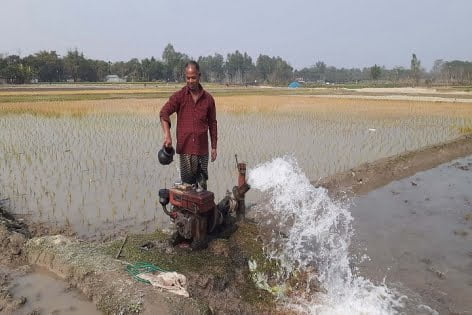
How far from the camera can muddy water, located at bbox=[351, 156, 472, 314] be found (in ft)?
12.0

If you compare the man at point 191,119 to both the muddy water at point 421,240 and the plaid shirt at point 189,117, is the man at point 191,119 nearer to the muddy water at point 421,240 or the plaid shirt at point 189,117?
the plaid shirt at point 189,117

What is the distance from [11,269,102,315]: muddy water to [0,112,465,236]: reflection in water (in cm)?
137

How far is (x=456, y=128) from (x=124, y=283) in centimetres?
1435

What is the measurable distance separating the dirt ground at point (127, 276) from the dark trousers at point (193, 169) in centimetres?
66

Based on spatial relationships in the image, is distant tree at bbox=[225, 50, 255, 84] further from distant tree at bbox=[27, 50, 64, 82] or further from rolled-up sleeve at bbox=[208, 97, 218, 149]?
rolled-up sleeve at bbox=[208, 97, 218, 149]

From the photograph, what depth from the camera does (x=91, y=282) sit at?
299 centimetres

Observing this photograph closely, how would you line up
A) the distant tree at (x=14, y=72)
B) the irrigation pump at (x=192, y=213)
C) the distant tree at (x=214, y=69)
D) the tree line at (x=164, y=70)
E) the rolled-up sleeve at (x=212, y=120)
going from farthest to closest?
the distant tree at (x=214, y=69)
the tree line at (x=164, y=70)
the distant tree at (x=14, y=72)
the rolled-up sleeve at (x=212, y=120)
the irrigation pump at (x=192, y=213)

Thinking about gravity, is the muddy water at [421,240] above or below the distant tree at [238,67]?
below

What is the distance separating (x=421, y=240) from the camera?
484 centimetres

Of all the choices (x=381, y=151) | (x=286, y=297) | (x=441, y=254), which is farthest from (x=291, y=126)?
(x=286, y=297)

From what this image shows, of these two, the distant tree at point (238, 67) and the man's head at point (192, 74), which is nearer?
the man's head at point (192, 74)

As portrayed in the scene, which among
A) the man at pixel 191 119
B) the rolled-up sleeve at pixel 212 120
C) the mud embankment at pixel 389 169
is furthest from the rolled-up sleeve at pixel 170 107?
the mud embankment at pixel 389 169

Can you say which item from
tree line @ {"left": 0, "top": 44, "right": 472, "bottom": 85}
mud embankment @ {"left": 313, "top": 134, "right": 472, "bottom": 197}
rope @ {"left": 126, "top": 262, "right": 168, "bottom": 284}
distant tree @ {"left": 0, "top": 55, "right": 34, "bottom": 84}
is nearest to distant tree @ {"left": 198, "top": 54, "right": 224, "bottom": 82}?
tree line @ {"left": 0, "top": 44, "right": 472, "bottom": 85}

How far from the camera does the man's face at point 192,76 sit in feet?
11.2
